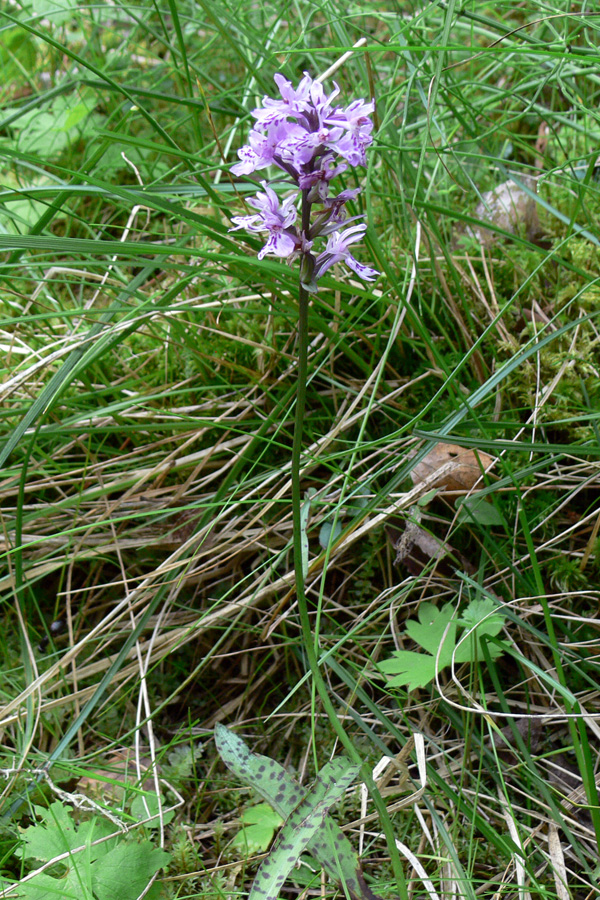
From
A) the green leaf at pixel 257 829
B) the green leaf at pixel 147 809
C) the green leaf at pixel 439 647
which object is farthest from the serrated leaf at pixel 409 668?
the green leaf at pixel 147 809

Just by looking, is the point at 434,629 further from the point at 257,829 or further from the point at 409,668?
the point at 257,829

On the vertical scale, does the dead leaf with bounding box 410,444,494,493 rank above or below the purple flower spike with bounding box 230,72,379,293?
below

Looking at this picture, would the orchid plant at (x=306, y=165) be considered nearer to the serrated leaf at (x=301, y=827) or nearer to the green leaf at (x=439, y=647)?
the serrated leaf at (x=301, y=827)

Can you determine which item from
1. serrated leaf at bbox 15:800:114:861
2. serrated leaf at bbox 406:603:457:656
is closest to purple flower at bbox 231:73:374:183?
serrated leaf at bbox 406:603:457:656

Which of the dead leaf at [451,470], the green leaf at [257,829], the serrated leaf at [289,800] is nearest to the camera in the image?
the serrated leaf at [289,800]

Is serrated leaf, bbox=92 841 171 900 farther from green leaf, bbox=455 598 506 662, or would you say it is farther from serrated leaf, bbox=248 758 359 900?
green leaf, bbox=455 598 506 662

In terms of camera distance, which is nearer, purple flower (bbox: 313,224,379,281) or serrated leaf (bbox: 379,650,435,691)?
purple flower (bbox: 313,224,379,281)

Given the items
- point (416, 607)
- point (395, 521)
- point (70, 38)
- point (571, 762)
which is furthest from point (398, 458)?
point (70, 38)
